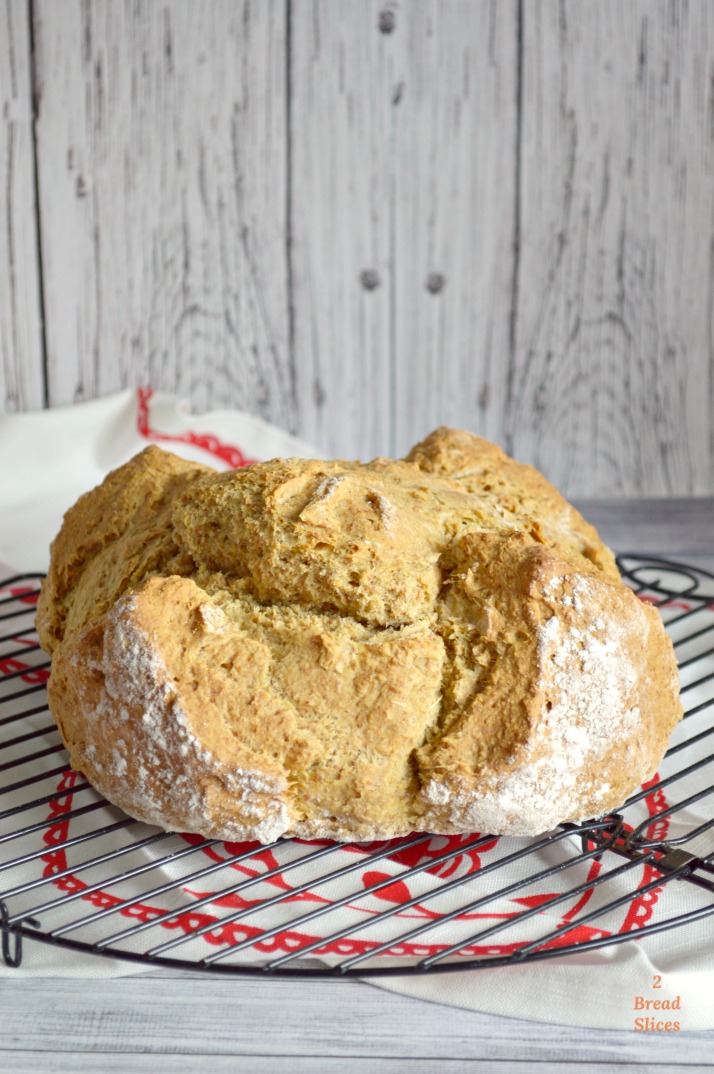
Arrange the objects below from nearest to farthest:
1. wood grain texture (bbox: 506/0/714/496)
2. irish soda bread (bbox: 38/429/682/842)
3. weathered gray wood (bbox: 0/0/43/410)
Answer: irish soda bread (bbox: 38/429/682/842) → weathered gray wood (bbox: 0/0/43/410) → wood grain texture (bbox: 506/0/714/496)

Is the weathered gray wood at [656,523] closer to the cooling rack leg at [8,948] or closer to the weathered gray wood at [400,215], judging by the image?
the weathered gray wood at [400,215]

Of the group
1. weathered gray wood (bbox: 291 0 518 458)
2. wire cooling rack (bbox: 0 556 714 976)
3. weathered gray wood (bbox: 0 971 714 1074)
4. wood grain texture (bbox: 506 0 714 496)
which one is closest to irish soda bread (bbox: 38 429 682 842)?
wire cooling rack (bbox: 0 556 714 976)

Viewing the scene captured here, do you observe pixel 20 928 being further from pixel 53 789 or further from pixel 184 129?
pixel 184 129

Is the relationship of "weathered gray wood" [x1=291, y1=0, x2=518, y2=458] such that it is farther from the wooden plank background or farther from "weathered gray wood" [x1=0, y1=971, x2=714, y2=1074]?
"weathered gray wood" [x1=0, y1=971, x2=714, y2=1074]

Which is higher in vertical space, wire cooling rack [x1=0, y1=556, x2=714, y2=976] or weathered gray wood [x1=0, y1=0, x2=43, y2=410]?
weathered gray wood [x1=0, y1=0, x2=43, y2=410]

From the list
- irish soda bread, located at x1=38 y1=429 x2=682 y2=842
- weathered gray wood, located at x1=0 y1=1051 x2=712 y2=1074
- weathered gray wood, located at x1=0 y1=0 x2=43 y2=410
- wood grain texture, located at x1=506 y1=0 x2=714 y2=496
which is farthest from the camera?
wood grain texture, located at x1=506 y1=0 x2=714 y2=496

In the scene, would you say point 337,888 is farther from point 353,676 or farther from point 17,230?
point 17,230

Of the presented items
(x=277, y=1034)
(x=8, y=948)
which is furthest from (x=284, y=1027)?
(x=8, y=948)
